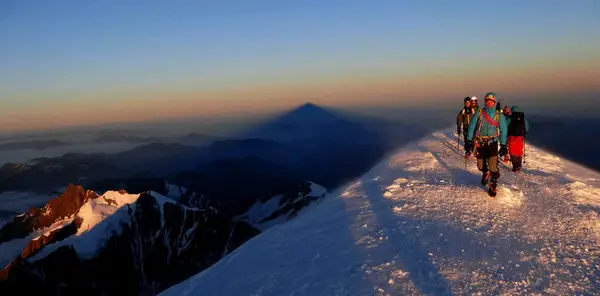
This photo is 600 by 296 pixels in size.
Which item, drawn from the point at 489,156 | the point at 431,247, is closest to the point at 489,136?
the point at 489,156

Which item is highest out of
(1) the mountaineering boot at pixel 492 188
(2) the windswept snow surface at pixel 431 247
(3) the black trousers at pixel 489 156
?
(3) the black trousers at pixel 489 156

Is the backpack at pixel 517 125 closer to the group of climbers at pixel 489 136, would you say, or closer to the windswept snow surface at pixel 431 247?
the windswept snow surface at pixel 431 247

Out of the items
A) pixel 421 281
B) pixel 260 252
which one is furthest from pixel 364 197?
pixel 421 281

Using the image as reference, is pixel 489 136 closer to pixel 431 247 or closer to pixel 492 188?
pixel 492 188

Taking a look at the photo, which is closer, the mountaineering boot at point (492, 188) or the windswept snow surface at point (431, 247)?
the windswept snow surface at point (431, 247)

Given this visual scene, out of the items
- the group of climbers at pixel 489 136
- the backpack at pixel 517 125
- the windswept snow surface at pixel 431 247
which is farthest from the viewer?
the backpack at pixel 517 125

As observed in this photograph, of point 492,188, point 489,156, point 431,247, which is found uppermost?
point 489,156

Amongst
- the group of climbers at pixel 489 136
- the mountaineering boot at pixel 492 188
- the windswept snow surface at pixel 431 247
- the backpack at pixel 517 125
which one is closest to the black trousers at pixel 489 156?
the group of climbers at pixel 489 136
